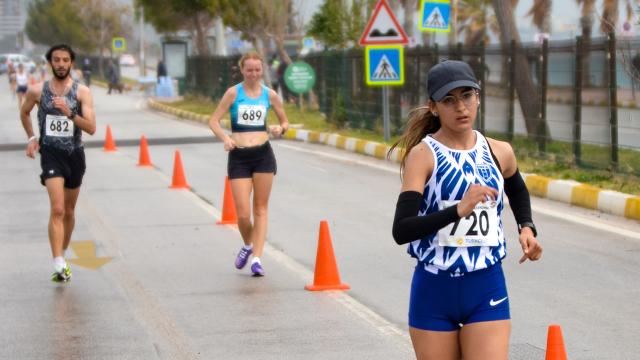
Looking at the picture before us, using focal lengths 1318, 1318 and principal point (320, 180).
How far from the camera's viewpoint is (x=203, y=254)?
11508mm

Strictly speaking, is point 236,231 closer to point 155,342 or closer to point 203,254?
point 203,254

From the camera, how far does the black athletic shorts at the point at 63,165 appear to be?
9.85 metres

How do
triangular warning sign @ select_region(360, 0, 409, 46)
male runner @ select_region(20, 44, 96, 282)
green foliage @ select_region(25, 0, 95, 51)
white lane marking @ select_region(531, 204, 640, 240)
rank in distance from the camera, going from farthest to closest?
1. green foliage @ select_region(25, 0, 95, 51)
2. triangular warning sign @ select_region(360, 0, 409, 46)
3. white lane marking @ select_region(531, 204, 640, 240)
4. male runner @ select_region(20, 44, 96, 282)

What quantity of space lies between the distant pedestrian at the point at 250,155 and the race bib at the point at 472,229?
551 cm

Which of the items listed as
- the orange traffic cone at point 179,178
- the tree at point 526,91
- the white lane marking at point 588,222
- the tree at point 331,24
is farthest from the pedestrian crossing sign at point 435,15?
the white lane marking at point 588,222

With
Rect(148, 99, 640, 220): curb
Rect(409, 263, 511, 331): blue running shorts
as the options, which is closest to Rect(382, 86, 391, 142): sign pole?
Rect(148, 99, 640, 220): curb

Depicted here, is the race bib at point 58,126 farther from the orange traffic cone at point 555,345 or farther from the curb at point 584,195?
the orange traffic cone at point 555,345

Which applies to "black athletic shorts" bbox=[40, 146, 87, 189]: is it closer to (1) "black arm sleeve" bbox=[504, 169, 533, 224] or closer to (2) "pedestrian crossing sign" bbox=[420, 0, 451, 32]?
(1) "black arm sleeve" bbox=[504, 169, 533, 224]

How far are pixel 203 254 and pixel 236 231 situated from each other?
153cm

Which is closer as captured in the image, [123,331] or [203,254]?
[123,331]

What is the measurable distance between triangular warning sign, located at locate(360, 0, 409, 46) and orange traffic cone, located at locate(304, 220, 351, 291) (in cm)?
1359

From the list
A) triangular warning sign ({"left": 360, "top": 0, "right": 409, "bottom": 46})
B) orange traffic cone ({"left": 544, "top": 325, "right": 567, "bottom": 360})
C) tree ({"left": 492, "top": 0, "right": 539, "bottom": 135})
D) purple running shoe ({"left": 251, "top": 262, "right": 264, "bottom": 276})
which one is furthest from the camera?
triangular warning sign ({"left": 360, "top": 0, "right": 409, "bottom": 46})

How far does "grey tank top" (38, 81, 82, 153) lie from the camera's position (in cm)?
984

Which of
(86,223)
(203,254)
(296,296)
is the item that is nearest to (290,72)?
(86,223)
